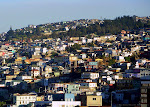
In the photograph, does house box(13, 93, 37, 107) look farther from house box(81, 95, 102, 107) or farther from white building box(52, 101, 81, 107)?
house box(81, 95, 102, 107)

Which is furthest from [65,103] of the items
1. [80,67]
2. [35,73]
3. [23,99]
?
[35,73]

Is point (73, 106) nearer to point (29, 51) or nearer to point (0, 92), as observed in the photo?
point (0, 92)

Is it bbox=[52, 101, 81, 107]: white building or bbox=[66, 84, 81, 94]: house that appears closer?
bbox=[52, 101, 81, 107]: white building

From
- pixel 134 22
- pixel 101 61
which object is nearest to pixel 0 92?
pixel 101 61

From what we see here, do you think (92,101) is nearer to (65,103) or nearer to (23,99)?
(65,103)

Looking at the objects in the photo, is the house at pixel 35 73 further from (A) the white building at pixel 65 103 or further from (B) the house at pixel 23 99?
(A) the white building at pixel 65 103

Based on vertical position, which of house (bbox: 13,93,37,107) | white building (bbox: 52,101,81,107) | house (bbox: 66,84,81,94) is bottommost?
house (bbox: 13,93,37,107)

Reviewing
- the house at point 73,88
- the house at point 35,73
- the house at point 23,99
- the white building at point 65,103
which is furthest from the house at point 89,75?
the white building at point 65,103

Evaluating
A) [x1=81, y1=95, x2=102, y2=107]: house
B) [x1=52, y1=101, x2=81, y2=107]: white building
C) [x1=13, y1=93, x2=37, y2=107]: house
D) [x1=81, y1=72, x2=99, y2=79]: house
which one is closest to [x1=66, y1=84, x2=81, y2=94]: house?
[x1=13, y1=93, x2=37, y2=107]: house
